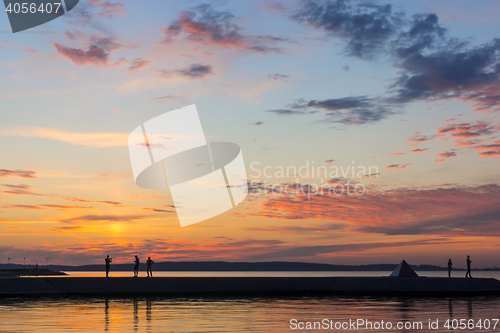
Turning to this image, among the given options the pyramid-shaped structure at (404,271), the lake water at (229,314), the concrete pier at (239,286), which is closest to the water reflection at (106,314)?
the lake water at (229,314)

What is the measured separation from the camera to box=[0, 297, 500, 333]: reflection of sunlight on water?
19.3m

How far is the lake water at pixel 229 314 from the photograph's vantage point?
62.8 ft

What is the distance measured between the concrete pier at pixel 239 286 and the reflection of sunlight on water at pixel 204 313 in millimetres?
3671

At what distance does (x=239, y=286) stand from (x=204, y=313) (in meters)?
13.8

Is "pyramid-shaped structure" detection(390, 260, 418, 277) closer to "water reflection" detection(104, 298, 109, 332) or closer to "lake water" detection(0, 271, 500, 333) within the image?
"lake water" detection(0, 271, 500, 333)

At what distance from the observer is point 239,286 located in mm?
37812

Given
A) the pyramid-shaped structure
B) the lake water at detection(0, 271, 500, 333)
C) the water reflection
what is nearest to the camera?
the water reflection

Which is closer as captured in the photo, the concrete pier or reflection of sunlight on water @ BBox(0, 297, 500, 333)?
reflection of sunlight on water @ BBox(0, 297, 500, 333)

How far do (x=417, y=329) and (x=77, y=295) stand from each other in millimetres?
24839

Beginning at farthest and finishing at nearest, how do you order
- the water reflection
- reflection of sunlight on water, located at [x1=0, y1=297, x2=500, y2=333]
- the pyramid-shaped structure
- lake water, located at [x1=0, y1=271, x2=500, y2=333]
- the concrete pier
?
1. the pyramid-shaped structure
2. the concrete pier
3. reflection of sunlight on water, located at [x1=0, y1=297, x2=500, y2=333]
4. lake water, located at [x1=0, y1=271, x2=500, y2=333]
5. the water reflection

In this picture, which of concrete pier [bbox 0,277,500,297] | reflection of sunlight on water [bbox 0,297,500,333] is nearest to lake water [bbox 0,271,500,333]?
reflection of sunlight on water [bbox 0,297,500,333]

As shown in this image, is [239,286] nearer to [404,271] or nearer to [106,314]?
[106,314]

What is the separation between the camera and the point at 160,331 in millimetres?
18125

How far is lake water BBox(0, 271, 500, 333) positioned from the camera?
1916 cm
